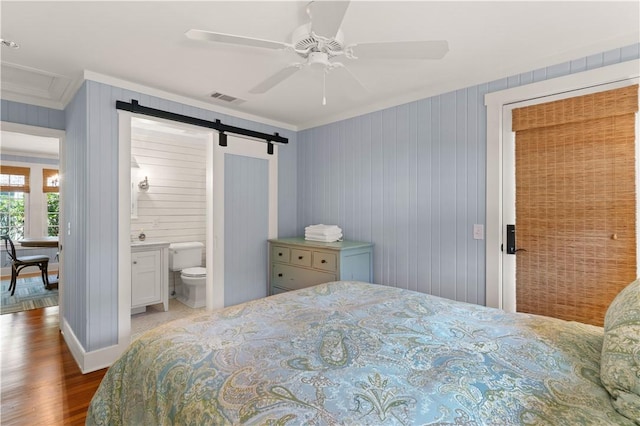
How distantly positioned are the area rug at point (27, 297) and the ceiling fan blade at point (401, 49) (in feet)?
17.0

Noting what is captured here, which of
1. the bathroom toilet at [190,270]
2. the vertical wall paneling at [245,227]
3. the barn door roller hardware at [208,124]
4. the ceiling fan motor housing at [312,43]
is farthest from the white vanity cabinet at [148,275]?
the ceiling fan motor housing at [312,43]

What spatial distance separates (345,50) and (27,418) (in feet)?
9.68

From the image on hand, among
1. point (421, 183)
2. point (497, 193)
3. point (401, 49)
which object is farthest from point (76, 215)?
point (497, 193)

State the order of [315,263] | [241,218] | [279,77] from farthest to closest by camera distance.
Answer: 1. [241,218]
2. [315,263]
3. [279,77]

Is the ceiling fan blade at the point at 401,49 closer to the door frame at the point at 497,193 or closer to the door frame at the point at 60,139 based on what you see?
the door frame at the point at 497,193

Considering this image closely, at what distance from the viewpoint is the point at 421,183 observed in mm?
3053

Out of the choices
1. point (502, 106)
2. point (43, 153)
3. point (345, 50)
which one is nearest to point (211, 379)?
point (345, 50)

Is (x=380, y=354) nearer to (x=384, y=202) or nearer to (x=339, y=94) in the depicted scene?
(x=384, y=202)

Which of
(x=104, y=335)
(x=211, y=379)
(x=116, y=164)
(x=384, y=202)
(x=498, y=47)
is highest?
(x=498, y=47)

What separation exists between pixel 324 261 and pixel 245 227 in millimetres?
1107

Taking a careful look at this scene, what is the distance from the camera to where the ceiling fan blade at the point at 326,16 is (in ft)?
4.23

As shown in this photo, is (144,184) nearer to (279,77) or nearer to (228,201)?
(228,201)

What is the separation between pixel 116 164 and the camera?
2.79m

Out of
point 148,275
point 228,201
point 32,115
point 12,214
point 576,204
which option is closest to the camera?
point 576,204
